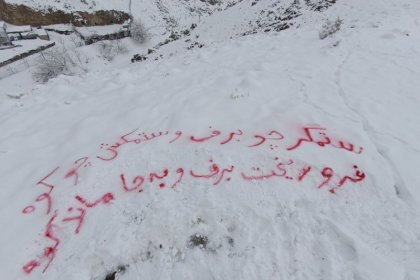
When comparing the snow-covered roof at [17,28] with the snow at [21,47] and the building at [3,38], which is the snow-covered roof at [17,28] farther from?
the snow at [21,47]

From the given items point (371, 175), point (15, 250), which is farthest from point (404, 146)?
point (15, 250)

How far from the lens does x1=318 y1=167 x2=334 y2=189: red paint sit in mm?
3109

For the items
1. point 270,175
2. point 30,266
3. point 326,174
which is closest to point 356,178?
point 326,174

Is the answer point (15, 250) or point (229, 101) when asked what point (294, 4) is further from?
point (15, 250)

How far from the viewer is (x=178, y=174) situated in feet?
11.3

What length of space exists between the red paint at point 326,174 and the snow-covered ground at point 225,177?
0.08 feet

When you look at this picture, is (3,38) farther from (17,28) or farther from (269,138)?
(269,138)

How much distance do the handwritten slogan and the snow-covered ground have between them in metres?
0.02

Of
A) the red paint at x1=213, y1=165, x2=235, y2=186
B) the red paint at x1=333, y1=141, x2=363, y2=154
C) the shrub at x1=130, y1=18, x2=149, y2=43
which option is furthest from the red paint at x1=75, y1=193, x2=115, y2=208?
the shrub at x1=130, y1=18, x2=149, y2=43

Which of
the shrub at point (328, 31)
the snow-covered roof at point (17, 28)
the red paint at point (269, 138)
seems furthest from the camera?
the snow-covered roof at point (17, 28)

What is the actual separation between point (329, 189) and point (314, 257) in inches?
33.5

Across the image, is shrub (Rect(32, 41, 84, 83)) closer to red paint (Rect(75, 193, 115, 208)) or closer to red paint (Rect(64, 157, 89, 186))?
red paint (Rect(64, 157, 89, 186))

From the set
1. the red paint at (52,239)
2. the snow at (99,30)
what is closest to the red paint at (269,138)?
the red paint at (52,239)

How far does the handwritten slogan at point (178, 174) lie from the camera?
305 centimetres
